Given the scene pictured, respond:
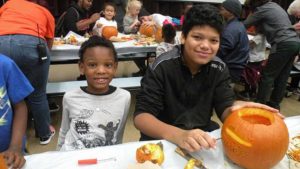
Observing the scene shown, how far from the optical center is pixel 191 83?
3.84 ft

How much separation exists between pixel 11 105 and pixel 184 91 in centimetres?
70

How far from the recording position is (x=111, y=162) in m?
0.84

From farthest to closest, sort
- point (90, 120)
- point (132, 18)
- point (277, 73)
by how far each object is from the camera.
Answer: point (132, 18) < point (277, 73) < point (90, 120)

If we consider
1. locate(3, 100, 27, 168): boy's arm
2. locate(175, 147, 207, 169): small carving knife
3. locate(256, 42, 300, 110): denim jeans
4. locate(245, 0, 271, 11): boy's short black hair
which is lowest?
locate(256, 42, 300, 110): denim jeans

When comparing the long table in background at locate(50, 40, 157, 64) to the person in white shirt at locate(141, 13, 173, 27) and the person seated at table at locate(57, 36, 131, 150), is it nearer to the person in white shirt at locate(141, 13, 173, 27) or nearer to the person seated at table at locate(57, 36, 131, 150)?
the person in white shirt at locate(141, 13, 173, 27)

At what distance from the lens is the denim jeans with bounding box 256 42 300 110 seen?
284cm

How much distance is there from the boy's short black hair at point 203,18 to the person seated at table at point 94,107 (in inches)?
14.4

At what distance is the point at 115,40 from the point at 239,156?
2.08m

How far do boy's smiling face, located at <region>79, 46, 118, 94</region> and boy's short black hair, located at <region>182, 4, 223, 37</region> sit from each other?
36 cm

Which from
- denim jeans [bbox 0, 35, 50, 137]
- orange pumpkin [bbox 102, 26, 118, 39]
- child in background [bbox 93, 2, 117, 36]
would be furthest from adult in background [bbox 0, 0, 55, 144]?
child in background [bbox 93, 2, 117, 36]

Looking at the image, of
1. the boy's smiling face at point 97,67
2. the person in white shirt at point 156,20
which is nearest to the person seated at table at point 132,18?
the person in white shirt at point 156,20

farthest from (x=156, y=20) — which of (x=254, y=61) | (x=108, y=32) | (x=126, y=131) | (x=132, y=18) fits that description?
(x=126, y=131)

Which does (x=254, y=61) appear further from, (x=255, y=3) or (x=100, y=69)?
(x=100, y=69)

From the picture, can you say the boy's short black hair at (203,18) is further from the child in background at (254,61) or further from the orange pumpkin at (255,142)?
the child in background at (254,61)
